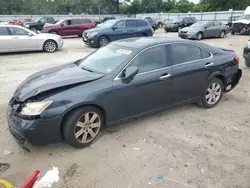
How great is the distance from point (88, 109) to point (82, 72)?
2.58ft

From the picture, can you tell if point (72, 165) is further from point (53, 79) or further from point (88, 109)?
point (53, 79)

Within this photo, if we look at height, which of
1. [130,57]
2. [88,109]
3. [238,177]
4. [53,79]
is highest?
[130,57]

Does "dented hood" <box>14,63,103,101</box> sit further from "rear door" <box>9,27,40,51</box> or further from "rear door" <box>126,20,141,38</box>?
"rear door" <box>126,20,141,38</box>

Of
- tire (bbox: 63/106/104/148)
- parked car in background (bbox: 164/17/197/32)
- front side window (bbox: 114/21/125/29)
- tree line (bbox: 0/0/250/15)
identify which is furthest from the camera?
tree line (bbox: 0/0/250/15)

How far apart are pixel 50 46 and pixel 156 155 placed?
10.7 m

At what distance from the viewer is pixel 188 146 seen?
12.1ft

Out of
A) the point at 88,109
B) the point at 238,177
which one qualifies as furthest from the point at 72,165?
the point at 238,177

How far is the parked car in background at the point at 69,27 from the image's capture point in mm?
18909

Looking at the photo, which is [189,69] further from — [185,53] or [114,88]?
[114,88]

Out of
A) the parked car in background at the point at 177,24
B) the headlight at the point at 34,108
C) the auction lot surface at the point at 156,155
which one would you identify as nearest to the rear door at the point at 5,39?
the auction lot surface at the point at 156,155

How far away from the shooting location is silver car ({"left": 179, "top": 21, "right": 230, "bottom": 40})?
1845cm

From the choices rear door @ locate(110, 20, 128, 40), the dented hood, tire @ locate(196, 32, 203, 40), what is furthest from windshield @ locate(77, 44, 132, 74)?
tire @ locate(196, 32, 203, 40)

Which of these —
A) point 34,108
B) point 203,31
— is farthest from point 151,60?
point 203,31

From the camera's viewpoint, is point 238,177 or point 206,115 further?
point 206,115
